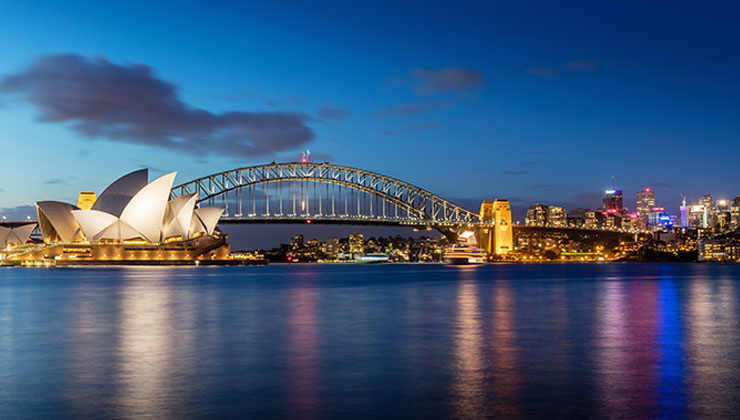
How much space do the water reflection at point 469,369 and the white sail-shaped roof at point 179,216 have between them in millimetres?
75140

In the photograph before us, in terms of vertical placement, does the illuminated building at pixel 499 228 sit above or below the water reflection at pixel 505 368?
above

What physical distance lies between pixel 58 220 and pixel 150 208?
21.2 meters

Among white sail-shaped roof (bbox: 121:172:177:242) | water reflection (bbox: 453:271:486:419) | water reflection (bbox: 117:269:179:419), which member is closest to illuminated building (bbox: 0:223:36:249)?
white sail-shaped roof (bbox: 121:172:177:242)

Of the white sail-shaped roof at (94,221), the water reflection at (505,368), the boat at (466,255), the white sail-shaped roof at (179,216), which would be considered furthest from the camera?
the boat at (466,255)

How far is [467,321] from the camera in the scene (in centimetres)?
2212

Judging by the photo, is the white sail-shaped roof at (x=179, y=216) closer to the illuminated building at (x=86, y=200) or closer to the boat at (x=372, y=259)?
the illuminated building at (x=86, y=200)

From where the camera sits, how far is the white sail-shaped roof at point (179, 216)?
93188mm

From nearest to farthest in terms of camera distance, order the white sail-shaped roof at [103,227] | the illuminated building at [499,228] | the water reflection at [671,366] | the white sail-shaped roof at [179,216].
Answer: the water reflection at [671,366] < the white sail-shaped roof at [103,227] < the white sail-shaped roof at [179,216] < the illuminated building at [499,228]

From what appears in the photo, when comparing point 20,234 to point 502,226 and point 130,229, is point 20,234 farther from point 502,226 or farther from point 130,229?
point 502,226

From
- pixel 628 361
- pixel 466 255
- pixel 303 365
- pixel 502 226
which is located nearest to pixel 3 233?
pixel 466 255

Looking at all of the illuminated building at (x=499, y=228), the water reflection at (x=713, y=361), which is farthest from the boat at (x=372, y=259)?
the water reflection at (x=713, y=361)

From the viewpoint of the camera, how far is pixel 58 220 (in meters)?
98.6

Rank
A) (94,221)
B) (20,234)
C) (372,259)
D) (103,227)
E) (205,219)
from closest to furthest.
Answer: (94,221), (103,227), (205,219), (20,234), (372,259)

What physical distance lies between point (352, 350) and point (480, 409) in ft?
Result: 20.9
